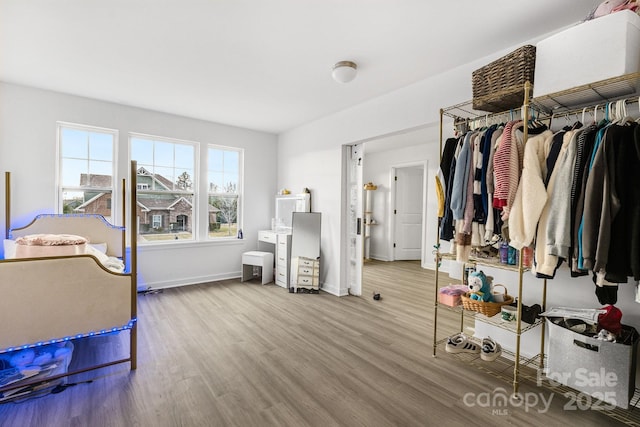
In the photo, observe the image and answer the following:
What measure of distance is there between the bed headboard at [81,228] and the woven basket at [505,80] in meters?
4.12

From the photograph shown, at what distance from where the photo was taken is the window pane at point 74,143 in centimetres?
374

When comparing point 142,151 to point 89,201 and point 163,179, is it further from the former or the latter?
point 89,201

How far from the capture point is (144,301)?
3811 mm

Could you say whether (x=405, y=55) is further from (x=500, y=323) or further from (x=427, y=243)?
(x=427, y=243)

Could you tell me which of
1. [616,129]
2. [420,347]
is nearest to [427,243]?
[420,347]

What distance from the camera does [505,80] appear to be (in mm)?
2092

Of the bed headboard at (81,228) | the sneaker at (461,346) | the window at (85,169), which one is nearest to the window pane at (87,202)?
the window at (85,169)

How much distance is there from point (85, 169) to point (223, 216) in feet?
6.32

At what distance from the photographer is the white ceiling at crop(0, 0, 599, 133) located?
204 centimetres

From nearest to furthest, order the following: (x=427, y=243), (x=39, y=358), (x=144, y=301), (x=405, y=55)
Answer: (x=39, y=358), (x=405, y=55), (x=144, y=301), (x=427, y=243)

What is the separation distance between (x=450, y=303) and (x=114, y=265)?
3136mm

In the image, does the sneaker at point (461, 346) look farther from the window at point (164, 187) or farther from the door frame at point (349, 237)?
the window at point (164, 187)

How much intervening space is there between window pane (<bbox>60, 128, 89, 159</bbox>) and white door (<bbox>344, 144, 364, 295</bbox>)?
3.43 metres

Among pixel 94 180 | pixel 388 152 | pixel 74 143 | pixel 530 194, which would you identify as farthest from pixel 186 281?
pixel 388 152
